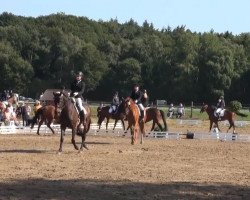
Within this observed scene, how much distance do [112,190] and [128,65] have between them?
8209 centimetres

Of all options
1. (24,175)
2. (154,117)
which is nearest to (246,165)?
(24,175)

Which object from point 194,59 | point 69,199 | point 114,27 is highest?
point 114,27

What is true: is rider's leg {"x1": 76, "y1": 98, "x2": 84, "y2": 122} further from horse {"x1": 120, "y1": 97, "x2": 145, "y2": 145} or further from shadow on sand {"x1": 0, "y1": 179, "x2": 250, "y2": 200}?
shadow on sand {"x1": 0, "y1": 179, "x2": 250, "y2": 200}

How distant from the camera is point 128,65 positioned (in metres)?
94.2

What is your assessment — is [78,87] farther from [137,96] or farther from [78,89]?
[137,96]

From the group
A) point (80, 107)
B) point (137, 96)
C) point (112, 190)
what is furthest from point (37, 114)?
point (112, 190)

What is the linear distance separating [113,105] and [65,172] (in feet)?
66.0

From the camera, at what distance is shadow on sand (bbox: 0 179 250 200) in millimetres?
11711

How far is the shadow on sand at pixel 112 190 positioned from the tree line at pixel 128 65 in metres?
73.6

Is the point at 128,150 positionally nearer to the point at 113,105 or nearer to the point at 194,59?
the point at 113,105

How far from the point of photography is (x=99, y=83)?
9688 cm

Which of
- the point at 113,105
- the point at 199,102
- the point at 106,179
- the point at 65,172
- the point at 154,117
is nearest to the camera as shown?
the point at 106,179

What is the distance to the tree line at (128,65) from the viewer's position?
290 feet

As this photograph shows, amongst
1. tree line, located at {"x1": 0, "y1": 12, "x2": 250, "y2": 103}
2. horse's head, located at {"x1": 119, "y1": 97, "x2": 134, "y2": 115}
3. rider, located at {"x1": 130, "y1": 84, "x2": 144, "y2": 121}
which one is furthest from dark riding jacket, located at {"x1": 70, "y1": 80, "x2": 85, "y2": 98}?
tree line, located at {"x1": 0, "y1": 12, "x2": 250, "y2": 103}
